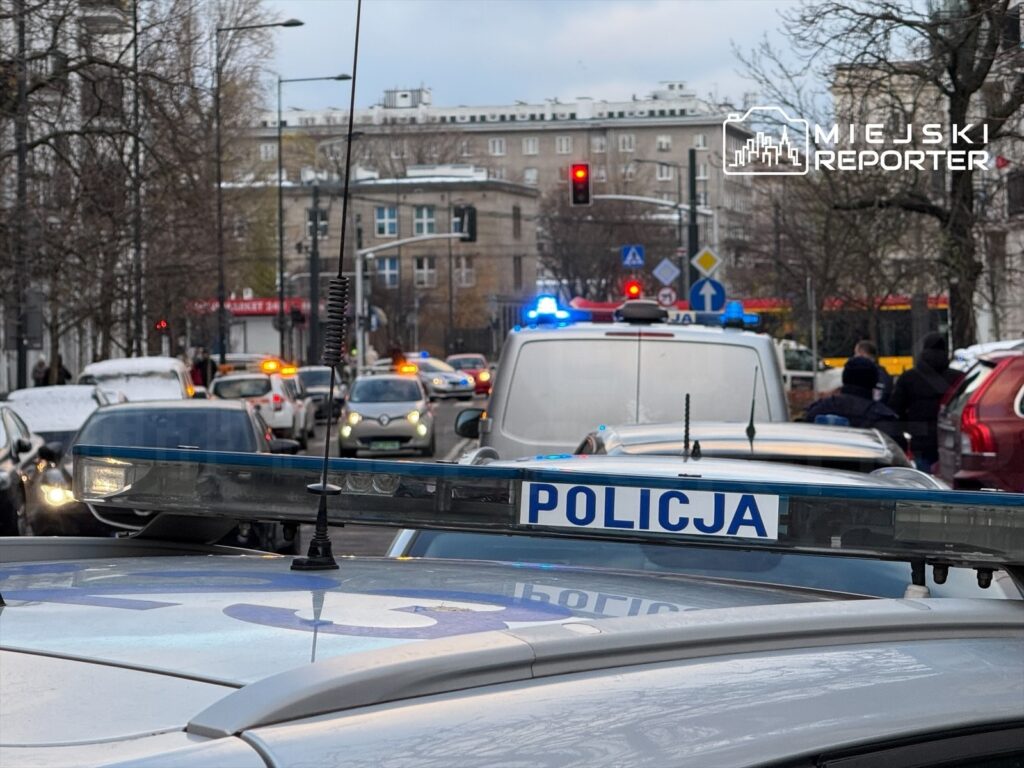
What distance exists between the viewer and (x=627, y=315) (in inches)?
431

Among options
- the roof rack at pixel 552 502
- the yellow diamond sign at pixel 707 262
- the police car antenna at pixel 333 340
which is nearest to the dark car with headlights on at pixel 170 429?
the roof rack at pixel 552 502

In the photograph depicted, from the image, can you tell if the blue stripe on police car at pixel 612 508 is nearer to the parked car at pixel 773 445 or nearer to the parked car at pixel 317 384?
the parked car at pixel 773 445

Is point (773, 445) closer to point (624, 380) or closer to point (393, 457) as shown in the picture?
point (624, 380)

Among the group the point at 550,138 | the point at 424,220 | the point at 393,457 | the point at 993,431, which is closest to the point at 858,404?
the point at 993,431

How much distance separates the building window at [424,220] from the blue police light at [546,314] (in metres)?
111

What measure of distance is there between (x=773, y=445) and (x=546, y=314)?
501 cm

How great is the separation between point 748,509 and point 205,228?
4033 centimetres

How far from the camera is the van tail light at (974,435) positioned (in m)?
12.5

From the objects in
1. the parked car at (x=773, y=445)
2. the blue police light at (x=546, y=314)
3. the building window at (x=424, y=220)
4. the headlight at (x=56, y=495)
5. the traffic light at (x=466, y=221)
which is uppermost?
the building window at (x=424, y=220)

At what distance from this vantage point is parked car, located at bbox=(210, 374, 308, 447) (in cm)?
3650

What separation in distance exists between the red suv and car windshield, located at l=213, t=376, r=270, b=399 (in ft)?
83.7

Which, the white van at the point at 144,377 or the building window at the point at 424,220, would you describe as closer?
the white van at the point at 144,377

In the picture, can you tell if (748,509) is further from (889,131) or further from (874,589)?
(889,131)

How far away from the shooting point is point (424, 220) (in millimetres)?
127562
